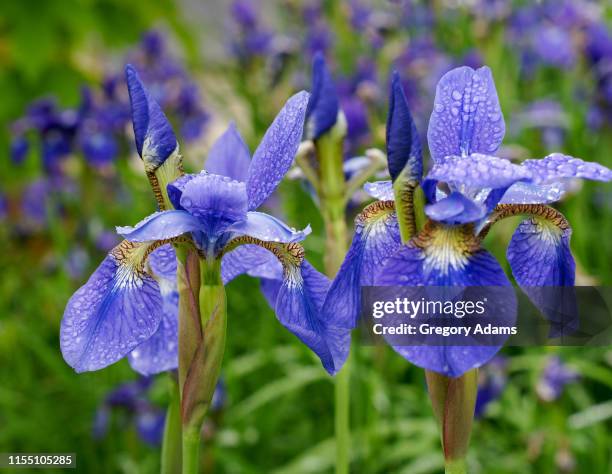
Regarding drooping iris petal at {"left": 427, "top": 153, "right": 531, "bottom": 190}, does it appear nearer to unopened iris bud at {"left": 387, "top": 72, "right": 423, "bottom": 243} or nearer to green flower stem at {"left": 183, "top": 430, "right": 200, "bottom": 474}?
unopened iris bud at {"left": 387, "top": 72, "right": 423, "bottom": 243}

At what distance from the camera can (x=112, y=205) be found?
4.98 m

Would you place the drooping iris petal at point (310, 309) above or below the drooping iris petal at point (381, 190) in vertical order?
below

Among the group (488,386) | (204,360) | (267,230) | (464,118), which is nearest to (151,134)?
(267,230)

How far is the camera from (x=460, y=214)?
998 mm

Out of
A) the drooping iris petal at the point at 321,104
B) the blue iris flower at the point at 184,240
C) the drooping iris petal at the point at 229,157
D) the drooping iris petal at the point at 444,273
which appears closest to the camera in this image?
the drooping iris petal at the point at 444,273

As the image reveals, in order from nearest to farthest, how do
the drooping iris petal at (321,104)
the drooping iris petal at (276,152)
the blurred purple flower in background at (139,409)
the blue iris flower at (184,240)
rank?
the blue iris flower at (184,240), the drooping iris petal at (276,152), the drooping iris petal at (321,104), the blurred purple flower in background at (139,409)

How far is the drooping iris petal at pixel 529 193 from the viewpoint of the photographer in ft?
3.58

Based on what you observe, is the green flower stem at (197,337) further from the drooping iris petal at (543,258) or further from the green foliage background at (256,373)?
the green foliage background at (256,373)

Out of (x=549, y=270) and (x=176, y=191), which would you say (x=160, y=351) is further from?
(x=549, y=270)

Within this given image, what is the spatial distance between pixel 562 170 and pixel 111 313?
2.10 ft

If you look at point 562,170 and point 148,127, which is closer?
point 562,170

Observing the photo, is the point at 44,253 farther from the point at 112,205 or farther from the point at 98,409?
the point at 98,409

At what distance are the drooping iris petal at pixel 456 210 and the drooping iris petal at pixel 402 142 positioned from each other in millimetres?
67

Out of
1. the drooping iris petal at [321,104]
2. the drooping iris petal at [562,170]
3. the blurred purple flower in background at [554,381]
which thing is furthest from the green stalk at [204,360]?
the blurred purple flower in background at [554,381]
